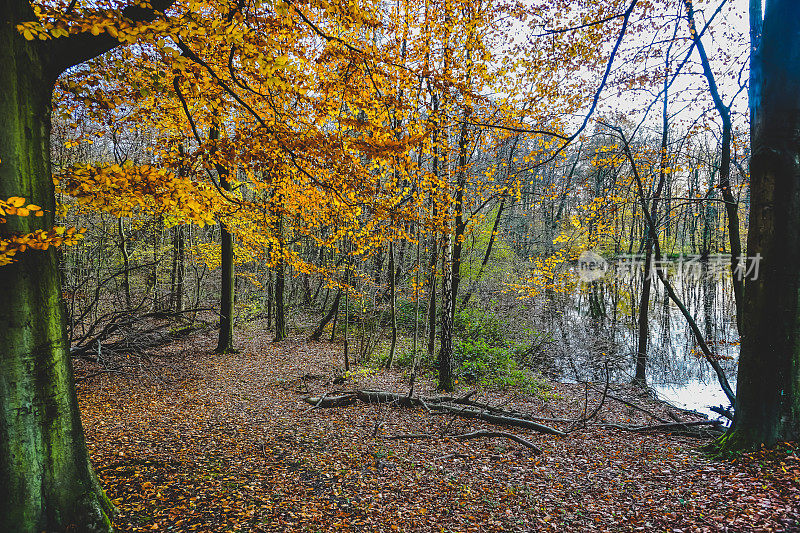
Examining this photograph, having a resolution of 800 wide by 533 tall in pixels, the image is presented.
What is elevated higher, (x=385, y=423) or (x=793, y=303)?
(x=793, y=303)

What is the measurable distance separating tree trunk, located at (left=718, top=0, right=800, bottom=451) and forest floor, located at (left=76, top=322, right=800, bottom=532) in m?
0.47

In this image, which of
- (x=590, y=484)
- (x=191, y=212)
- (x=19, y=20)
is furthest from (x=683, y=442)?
(x=19, y=20)

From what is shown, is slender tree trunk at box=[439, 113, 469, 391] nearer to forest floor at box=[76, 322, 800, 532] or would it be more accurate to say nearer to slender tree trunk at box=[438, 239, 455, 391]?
slender tree trunk at box=[438, 239, 455, 391]

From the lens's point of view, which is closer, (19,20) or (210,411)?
(19,20)

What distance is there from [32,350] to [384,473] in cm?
459

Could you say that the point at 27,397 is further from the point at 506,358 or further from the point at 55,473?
the point at 506,358

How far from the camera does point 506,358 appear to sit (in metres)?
13.5

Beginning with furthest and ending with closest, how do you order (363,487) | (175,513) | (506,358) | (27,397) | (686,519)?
(506,358) < (363,487) < (175,513) < (686,519) < (27,397)

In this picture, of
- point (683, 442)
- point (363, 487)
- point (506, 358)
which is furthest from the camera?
point (506, 358)

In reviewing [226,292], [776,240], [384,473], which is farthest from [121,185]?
[226,292]

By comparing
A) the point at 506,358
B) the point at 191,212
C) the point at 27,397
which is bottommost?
the point at 506,358

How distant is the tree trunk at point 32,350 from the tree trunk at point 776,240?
305 inches

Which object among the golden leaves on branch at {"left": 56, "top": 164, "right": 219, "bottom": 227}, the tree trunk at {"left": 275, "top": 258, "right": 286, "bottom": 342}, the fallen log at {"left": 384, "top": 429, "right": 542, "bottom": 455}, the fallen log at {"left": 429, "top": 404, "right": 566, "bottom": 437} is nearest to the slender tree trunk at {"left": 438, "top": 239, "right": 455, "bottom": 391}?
the fallen log at {"left": 429, "top": 404, "right": 566, "bottom": 437}

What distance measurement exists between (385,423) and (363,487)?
2.63 meters
